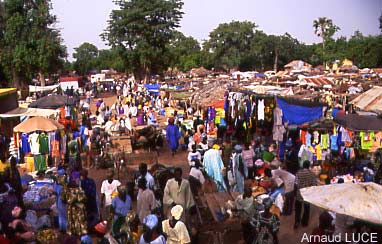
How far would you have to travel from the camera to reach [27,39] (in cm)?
3142

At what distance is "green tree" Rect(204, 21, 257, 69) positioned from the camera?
2267 inches

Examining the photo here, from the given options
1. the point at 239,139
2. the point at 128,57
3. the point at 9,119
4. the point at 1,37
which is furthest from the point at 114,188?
the point at 128,57

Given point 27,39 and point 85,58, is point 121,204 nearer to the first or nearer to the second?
point 27,39

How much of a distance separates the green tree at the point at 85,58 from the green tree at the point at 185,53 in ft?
49.3

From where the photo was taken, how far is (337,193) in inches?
172

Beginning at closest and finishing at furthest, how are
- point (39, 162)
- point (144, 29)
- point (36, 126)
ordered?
point (36, 126) → point (39, 162) → point (144, 29)

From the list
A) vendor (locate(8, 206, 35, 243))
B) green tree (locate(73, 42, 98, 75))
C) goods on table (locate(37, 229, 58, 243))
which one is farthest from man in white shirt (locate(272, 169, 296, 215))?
green tree (locate(73, 42, 98, 75))

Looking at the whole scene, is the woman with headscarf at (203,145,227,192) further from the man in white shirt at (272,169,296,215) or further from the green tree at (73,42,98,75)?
the green tree at (73,42,98,75)

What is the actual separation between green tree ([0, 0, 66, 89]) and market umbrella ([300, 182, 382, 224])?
98.7 ft

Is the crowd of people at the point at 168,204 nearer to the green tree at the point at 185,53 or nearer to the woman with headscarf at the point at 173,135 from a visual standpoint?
the woman with headscarf at the point at 173,135

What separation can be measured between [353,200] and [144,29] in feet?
120

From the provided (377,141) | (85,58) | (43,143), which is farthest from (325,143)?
(85,58)

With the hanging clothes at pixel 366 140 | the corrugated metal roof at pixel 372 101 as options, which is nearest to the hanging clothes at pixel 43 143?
the corrugated metal roof at pixel 372 101

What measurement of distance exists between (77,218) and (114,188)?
995 millimetres
